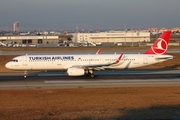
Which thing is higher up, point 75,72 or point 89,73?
point 75,72

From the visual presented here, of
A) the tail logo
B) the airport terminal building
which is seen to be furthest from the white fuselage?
the airport terminal building

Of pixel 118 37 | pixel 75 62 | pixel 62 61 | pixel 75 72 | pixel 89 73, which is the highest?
pixel 118 37

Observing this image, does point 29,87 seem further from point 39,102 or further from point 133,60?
point 133,60

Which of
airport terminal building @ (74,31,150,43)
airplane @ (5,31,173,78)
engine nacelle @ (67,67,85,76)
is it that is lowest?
engine nacelle @ (67,67,85,76)

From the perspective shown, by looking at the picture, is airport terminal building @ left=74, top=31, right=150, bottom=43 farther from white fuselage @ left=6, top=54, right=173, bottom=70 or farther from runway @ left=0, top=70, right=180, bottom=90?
runway @ left=0, top=70, right=180, bottom=90

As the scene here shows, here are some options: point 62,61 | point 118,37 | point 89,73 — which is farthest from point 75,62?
point 118,37

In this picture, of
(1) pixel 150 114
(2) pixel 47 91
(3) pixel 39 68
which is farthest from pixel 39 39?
(1) pixel 150 114

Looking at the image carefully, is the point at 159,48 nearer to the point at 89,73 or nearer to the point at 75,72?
the point at 89,73

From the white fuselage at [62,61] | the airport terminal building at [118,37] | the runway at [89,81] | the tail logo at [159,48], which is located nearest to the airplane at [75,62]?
the white fuselage at [62,61]

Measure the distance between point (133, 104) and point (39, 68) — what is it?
18.1 meters

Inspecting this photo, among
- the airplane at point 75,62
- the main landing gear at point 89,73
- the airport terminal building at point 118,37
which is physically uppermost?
the airport terminal building at point 118,37

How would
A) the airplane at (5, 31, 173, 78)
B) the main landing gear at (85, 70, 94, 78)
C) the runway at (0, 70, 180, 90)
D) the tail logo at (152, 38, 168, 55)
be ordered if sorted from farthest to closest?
the tail logo at (152, 38, 168, 55) < the airplane at (5, 31, 173, 78) < the main landing gear at (85, 70, 94, 78) < the runway at (0, 70, 180, 90)

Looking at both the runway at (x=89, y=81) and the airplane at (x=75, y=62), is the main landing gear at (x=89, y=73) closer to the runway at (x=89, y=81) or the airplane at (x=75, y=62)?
the airplane at (x=75, y=62)

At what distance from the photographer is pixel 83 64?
39.9 metres
